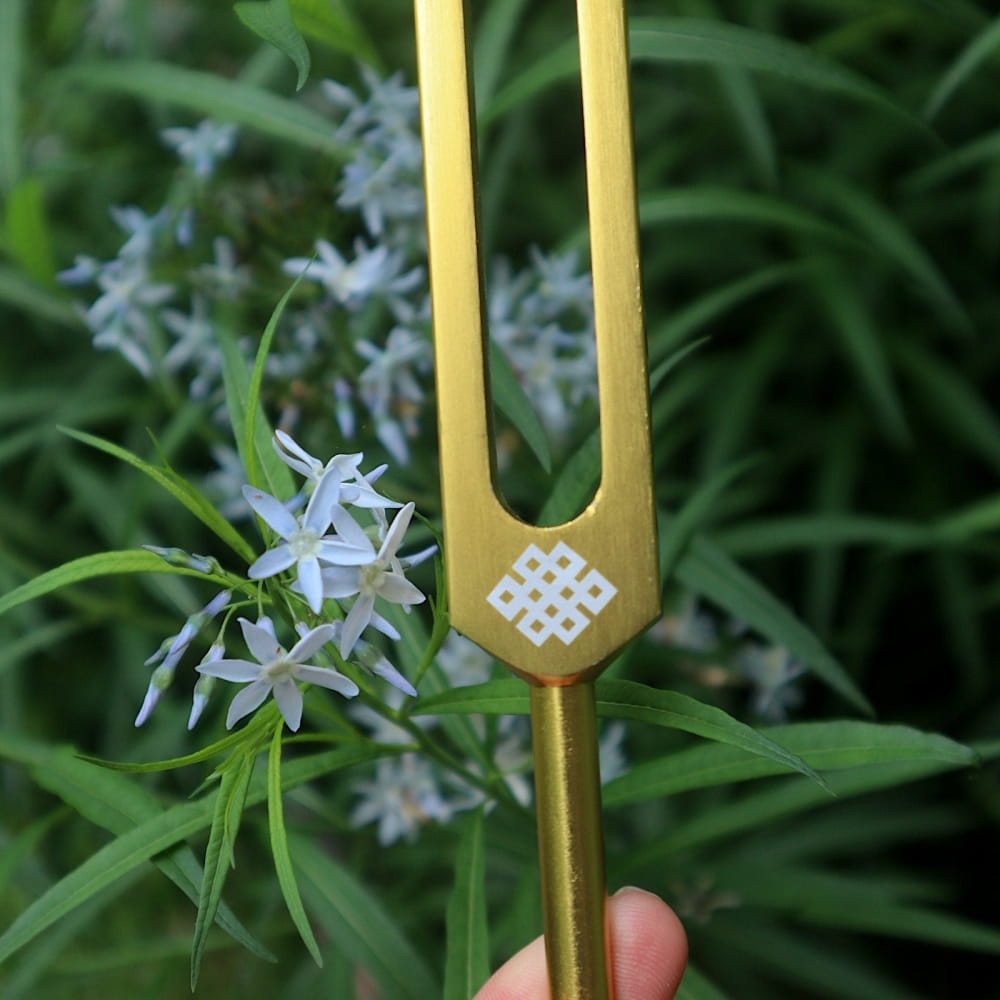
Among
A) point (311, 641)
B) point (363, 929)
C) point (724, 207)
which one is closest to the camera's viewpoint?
point (311, 641)

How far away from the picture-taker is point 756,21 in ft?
3.52

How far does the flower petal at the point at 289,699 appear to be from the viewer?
46 cm

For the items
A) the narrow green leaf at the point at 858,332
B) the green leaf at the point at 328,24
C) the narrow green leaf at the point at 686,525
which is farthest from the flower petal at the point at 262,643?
the narrow green leaf at the point at 858,332

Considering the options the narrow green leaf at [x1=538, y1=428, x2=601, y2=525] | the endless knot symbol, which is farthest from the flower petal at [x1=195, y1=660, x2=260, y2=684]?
the narrow green leaf at [x1=538, y1=428, x2=601, y2=525]

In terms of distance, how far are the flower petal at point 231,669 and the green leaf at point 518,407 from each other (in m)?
0.21

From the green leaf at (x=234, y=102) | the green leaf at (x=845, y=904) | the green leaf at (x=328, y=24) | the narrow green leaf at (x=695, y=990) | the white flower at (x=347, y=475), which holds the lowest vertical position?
the green leaf at (x=845, y=904)

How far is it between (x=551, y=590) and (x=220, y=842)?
0.18 m

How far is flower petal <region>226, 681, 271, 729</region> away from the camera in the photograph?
459 millimetres

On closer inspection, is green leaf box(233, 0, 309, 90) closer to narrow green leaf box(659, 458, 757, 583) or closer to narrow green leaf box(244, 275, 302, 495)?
narrow green leaf box(244, 275, 302, 495)

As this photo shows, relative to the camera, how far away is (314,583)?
44cm

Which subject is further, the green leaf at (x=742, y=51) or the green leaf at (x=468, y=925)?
the green leaf at (x=742, y=51)

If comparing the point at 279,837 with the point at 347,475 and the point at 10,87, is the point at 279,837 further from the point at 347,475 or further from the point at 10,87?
the point at 10,87

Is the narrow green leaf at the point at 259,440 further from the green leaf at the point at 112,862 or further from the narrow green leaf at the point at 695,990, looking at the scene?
the narrow green leaf at the point at 695,990

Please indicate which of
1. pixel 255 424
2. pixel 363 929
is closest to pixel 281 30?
pixel 255 424
